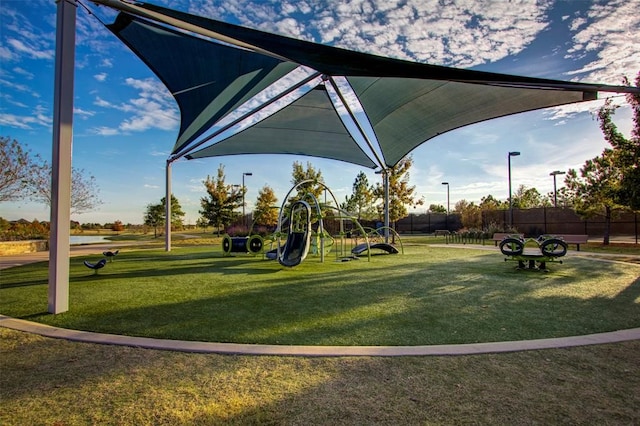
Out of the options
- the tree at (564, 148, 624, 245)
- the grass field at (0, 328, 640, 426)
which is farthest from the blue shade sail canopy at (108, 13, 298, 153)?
the tree at (564, 148, 624, 245)

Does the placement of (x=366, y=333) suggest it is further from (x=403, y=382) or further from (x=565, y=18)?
(x=565, y=18)

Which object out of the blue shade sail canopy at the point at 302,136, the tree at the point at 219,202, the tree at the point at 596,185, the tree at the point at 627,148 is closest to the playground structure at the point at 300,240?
the blue shade sail canopy at the point at 302,136

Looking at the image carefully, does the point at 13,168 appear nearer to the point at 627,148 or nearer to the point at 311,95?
the point at 311,95

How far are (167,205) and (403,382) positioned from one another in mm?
15557

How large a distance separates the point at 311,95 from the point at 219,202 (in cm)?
1737

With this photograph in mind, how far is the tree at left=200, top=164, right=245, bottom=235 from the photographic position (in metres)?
27.7

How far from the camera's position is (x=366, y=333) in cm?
397

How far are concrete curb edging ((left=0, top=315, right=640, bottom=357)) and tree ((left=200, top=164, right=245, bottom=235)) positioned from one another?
80.1 feet

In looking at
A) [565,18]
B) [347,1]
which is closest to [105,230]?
[347,1]

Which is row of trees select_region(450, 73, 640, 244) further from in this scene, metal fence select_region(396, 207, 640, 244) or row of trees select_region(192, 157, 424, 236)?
row of trees select_region(192, 157, 424, 236)

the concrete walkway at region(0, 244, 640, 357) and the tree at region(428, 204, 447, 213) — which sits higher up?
the tree at region(428, 204, 447, 213)

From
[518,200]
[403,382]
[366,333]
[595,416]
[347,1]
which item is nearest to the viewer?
[595,416]

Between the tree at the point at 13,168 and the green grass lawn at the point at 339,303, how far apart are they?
9.36m

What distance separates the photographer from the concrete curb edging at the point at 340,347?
→ 130 inches
